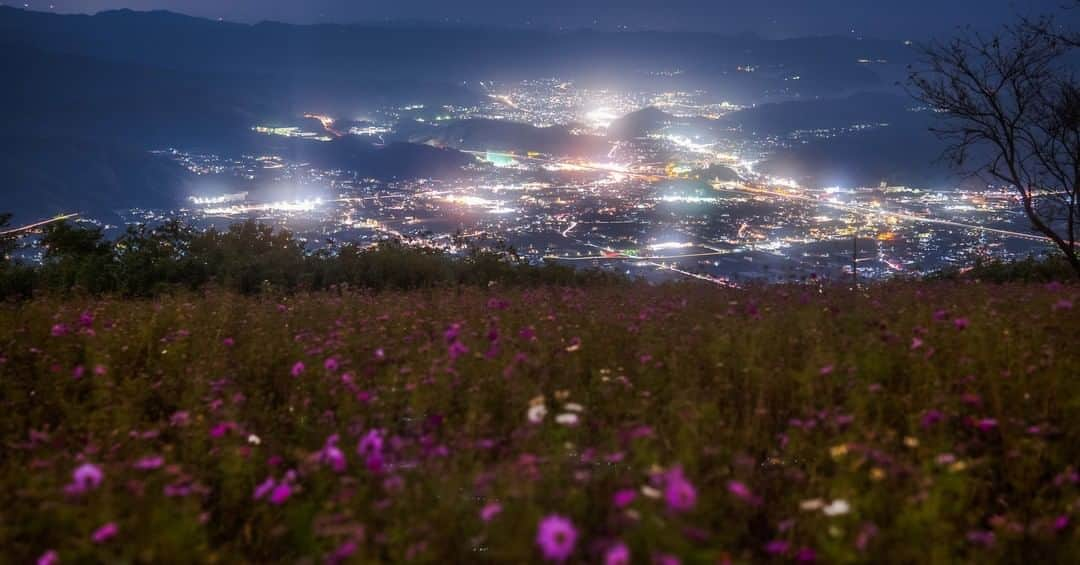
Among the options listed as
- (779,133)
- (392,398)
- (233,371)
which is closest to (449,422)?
(392,398)

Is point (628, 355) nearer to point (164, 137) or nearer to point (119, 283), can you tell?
point (119, 283)

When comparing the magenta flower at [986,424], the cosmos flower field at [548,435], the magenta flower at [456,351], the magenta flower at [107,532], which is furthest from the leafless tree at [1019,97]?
the magenta flower at [107,532]

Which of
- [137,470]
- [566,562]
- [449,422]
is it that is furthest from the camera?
[449,422]

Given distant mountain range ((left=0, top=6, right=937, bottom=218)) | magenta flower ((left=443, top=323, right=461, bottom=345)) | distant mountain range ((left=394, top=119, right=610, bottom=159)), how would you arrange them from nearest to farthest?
magenta flower ((left=443, top=323, right=461, bottom=345))
distant mountain range ((left=0, top=6, right=937, bottom=218))
distant mountain range ((left=394, top=119, right=610, bottom=159))

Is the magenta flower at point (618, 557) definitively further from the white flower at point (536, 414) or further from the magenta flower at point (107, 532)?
the magenta flower at point (107, 532)

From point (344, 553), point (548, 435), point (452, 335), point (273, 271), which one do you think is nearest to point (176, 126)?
point (273, 271)

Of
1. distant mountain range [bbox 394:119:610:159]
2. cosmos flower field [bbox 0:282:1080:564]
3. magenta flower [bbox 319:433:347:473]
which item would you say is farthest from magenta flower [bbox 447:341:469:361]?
distant mountain range [bbox 394:119:610:159]

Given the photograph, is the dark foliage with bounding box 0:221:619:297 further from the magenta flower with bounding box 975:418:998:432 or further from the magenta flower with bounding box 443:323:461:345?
the magenta flower with bounding box 975:418:998:432
